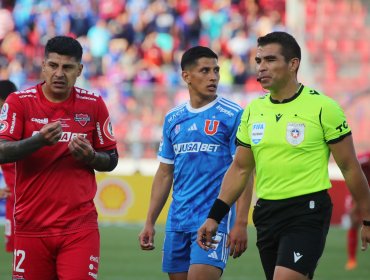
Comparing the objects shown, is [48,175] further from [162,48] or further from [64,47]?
[162,48]

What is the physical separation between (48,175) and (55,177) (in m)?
0.05

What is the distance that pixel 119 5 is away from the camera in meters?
28.3

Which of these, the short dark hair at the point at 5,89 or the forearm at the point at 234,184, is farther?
the short dark hair at the point at 5,89

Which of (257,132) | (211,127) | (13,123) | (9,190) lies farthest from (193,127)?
(9,190)

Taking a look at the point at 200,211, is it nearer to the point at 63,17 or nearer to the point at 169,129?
the point at 169,129

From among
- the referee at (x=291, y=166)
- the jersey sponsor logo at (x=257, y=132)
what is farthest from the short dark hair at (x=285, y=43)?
the jersey sponsor logo at (x=257, y=132)

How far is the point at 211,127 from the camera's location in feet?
26.4

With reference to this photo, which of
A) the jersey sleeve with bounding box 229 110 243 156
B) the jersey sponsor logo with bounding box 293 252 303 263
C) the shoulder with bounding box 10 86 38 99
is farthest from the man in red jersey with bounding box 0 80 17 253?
the jersey sponsor logo with bounding box 293 252 303 263

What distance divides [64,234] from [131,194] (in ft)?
47.1

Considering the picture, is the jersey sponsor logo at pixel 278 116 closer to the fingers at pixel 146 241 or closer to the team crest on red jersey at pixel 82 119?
the team crest on red jersey at pixel 82 119

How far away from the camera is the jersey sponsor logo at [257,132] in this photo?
6.99 metres

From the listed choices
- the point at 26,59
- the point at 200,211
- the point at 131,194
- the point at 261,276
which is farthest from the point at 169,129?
the point at 26,59

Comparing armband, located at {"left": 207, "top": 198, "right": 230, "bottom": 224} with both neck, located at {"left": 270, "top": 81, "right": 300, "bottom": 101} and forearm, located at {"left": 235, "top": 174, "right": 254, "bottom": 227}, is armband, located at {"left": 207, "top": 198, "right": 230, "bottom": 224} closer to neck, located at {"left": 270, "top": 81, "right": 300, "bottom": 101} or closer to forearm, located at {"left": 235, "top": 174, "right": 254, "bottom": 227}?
forearm, located at {"left": 235, "top": 174, "right": 254, "bottom": 227}

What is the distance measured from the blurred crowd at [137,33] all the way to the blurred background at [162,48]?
28 millimetres
